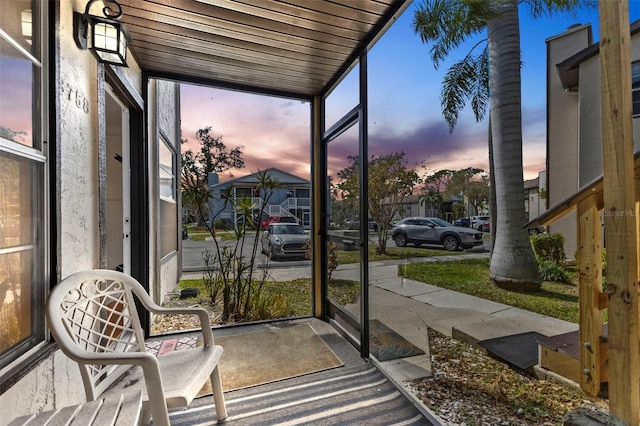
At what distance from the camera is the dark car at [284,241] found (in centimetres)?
388

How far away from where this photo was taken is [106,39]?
1677 millimetres

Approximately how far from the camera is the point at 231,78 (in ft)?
9.50

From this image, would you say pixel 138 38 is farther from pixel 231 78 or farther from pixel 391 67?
pixel 391 67

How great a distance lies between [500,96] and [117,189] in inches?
157

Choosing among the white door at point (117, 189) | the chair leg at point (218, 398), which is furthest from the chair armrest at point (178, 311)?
the white door at point (117, 189)

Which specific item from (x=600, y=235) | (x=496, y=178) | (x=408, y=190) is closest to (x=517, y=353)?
(x=600, y=235)

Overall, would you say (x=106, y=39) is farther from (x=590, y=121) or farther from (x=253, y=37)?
(x=590, y=121)

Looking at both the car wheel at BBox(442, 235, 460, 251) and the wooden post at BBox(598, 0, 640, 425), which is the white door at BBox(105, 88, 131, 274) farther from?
the wooden post at BBox(598, 0, 640, 425)

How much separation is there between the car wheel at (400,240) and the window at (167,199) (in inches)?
113

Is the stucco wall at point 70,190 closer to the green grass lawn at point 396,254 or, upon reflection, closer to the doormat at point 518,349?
the green grass lawn at point 396,254

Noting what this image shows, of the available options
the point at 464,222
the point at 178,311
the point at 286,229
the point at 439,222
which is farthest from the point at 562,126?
the point at 286,229

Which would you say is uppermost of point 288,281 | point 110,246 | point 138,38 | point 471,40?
point 138,38

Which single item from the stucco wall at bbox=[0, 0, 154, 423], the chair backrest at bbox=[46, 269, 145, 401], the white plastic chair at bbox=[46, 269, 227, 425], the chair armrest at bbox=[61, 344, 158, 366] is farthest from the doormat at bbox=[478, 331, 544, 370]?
the stucco wall at bbox=[0, 0, 154, 423]

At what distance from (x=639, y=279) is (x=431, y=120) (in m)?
1.35
